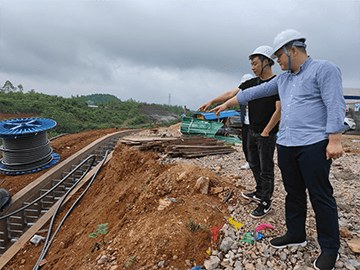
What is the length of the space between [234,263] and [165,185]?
2.01 meters

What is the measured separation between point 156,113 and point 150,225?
33421mm

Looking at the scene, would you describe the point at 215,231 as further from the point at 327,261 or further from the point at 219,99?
the point at 219,99

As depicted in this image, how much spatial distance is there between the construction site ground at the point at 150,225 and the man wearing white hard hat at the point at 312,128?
120 cm

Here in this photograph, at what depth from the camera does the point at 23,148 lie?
7.67 meters

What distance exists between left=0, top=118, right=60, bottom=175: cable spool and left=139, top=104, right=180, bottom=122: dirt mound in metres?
24.1

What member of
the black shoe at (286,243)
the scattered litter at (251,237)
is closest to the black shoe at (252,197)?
the scattered litter at (251,237)

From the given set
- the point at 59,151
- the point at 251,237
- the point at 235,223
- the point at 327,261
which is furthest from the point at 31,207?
the point at 327,261

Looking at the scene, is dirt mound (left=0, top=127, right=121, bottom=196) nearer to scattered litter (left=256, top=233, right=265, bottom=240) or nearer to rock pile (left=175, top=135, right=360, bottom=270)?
rock pile (left=175, top=135, right=360, bottom=270)

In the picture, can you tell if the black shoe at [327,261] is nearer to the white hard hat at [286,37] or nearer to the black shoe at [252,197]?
the black shoe at [252,197]

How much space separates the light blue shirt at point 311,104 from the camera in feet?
5.41

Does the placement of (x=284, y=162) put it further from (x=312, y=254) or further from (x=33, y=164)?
(x=33, y=164)

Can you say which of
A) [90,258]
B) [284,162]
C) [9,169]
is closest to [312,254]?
[284,162]

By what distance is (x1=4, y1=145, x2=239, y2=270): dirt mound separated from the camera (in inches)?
90.9

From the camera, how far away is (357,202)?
3377mm
